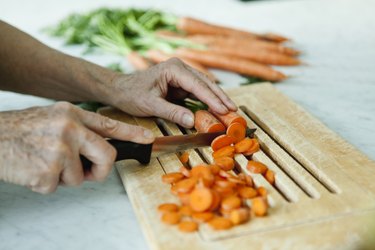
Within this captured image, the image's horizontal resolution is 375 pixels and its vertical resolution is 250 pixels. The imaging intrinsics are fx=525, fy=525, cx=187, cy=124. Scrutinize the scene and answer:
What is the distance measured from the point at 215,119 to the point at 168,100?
261mm

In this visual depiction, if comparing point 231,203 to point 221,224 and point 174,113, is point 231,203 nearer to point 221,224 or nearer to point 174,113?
point 221,224

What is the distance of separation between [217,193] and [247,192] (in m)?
0.09

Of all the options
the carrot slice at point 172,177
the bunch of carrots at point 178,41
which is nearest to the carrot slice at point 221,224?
the carrot slice at point 172,177

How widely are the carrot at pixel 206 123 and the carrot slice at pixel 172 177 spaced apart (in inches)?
9.7

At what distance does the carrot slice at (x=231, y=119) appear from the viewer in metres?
1.55

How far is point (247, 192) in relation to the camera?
1.26 m

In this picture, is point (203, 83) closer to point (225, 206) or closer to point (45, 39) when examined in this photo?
point (225, 206)

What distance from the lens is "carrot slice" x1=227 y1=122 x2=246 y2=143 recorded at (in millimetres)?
1521

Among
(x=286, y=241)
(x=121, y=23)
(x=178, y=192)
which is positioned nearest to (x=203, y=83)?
(x=178, y=192)

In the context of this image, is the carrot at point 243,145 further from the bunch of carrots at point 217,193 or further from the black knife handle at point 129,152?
the black knife handle at point 129,152

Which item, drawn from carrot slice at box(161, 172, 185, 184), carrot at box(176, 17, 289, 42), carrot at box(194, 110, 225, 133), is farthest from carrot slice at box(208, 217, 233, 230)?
carrot at box(176, 17, 289, 42)

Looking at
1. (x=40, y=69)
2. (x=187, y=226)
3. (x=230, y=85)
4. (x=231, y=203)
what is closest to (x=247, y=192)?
(x=231, y=203)

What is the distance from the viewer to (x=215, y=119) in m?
1.58

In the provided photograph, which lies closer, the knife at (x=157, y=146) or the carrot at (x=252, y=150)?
the knife at (x=157, y=146)
